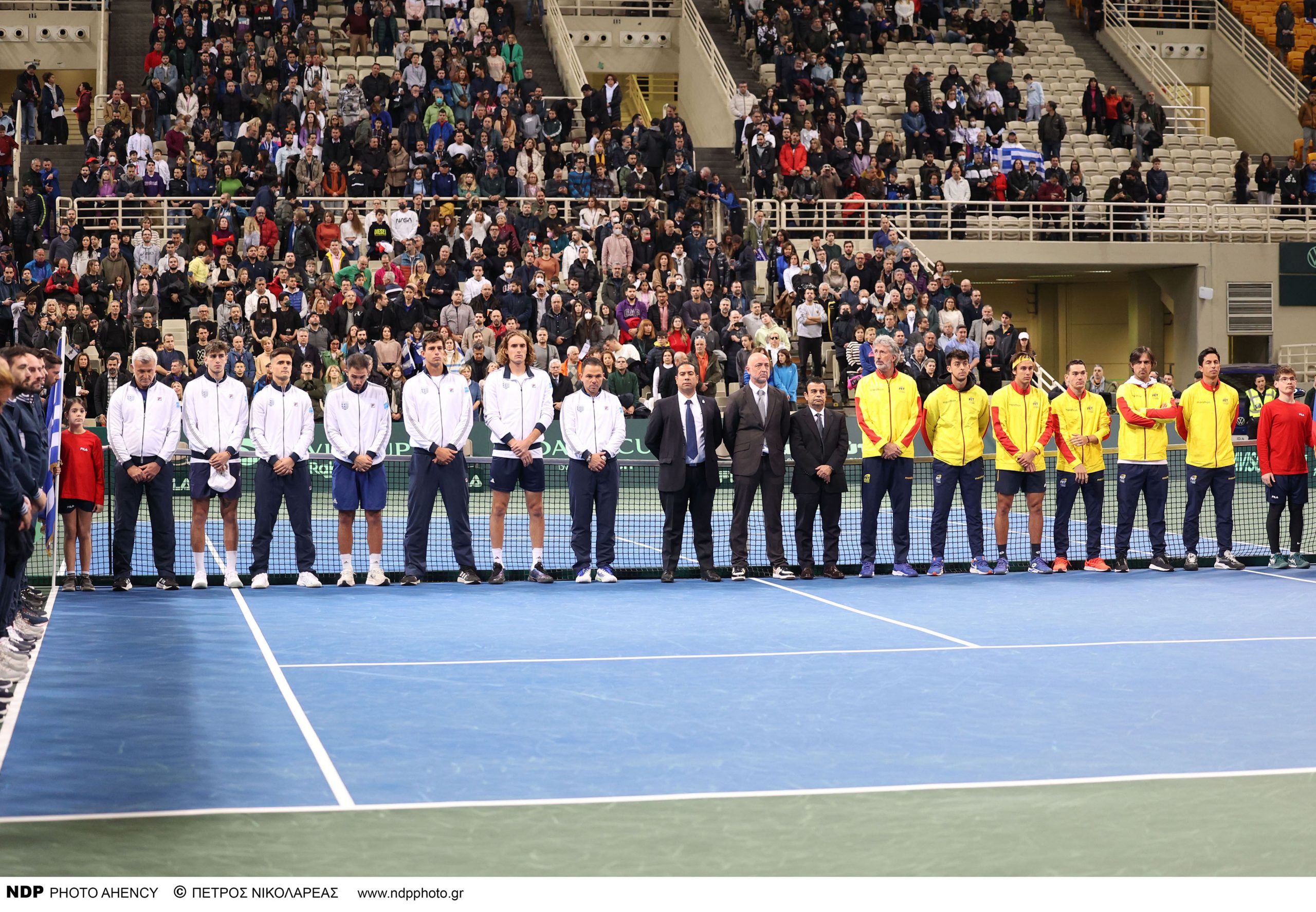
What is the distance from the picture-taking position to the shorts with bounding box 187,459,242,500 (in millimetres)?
13305

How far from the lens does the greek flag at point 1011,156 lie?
32.3 meters

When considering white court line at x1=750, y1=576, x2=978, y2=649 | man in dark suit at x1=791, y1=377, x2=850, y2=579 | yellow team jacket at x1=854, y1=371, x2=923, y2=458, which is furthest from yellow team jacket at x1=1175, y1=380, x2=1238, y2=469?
white court line at x1=750, y1=576, x2=978, y2=649

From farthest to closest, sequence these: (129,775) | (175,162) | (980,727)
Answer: (175,162)
(980,727)
(129,775)

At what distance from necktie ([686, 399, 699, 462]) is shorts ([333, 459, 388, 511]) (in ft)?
8.83

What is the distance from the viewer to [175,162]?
26891 mm

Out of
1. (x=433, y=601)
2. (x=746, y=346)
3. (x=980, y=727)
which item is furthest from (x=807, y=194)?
(x=980, y=727)

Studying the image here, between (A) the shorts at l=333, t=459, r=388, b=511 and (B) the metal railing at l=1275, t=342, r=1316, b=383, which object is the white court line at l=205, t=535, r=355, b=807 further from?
(B) the metal railing at l=1275, t=342, r=1316, b=383

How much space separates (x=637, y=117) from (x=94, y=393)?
12.2 m

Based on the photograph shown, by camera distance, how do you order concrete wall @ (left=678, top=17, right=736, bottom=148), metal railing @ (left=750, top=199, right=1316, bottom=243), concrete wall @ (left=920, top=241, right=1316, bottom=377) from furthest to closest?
concrete wall @ (left=678, top=17, right=736, bottom=148), concrete wall @ (left=920, top=241, right=1316, bottom=377), metal railing @ (left=750, top=199, right=1316, bottom=243)

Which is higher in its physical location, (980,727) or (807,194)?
(807,194)

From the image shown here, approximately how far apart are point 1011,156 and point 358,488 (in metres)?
22.2

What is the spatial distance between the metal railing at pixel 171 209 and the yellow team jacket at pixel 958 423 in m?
12.8

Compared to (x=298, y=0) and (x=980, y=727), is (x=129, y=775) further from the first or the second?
(x=298, y=0)

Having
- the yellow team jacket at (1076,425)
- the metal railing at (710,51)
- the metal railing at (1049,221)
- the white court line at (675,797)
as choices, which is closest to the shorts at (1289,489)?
the yellow team jacket at (1076,425)
